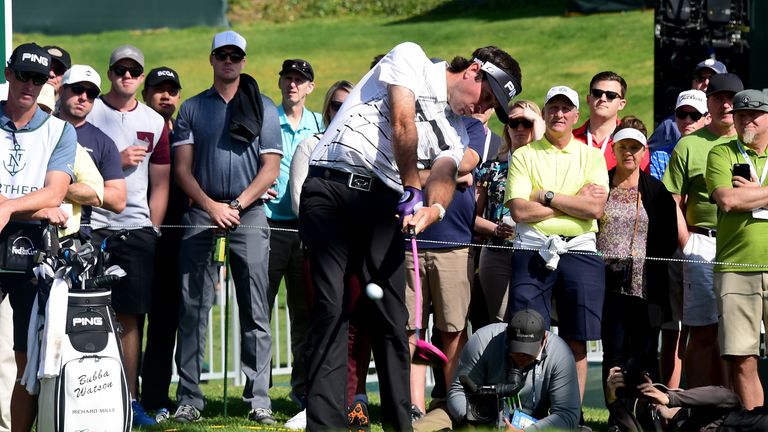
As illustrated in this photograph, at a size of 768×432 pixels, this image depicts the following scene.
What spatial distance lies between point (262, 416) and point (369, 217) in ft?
8.74

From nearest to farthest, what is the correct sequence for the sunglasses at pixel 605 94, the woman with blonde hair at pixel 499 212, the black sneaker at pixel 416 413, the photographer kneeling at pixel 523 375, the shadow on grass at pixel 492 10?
1. the photographer kneeling at pixel 523 375
2. the black sneaker at pixel 416 413
3. the woman with blonde hair at pixel 499 212
4. the sunglasses at pixel 605 94
5. the shadow on grass at pixel 492 10

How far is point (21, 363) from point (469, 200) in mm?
3063

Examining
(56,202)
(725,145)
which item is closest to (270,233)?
(56,202)

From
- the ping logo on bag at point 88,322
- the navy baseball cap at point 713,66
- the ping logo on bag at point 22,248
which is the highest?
the navy baseball cap at point 713,66

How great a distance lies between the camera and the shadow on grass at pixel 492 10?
125 feet

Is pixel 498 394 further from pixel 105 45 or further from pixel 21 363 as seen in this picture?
pixel 105 45

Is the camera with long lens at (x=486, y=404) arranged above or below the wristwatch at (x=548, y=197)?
below

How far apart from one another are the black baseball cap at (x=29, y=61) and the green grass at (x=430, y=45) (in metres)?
21.4

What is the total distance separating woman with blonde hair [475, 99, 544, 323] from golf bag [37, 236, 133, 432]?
2.90 meters

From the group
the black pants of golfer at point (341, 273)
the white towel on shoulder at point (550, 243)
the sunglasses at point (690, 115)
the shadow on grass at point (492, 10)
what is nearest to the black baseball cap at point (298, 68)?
the white towel on shoulder at point (550, 243)

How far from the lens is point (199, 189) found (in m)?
8.63

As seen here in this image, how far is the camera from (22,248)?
7.03 meters

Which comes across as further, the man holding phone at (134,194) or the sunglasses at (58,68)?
the sunglasses at (58,68)

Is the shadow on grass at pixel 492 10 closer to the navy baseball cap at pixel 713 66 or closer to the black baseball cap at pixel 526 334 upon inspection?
the navy baseball cap at pixel 713 66
